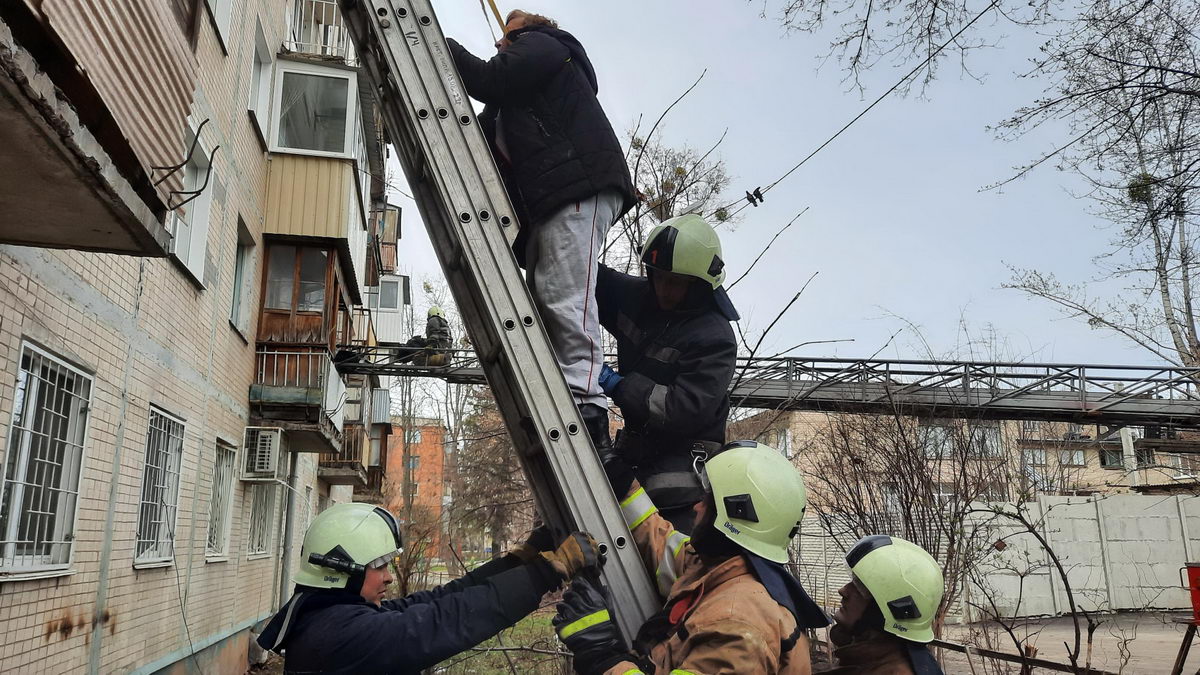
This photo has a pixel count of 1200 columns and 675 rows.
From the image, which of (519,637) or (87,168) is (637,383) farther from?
(519,637)

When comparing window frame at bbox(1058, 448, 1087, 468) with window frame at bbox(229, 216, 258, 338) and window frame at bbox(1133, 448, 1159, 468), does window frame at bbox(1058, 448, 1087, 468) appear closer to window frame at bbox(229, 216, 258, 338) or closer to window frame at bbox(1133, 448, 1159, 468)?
window frame at bbox(1133, 448, 1159, 468)

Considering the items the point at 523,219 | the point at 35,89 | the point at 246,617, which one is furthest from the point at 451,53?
the point at 246,617

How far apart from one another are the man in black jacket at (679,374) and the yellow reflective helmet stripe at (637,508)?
25cm

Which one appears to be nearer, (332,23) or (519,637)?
(519,637)

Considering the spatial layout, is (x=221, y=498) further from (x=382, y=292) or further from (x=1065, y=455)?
(x=1065, y=455)

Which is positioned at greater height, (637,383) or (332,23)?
(332,23)

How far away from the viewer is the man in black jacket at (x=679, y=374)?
10.4 ft

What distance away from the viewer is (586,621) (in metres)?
2.61

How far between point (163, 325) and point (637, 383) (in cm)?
698

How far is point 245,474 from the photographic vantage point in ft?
41.2

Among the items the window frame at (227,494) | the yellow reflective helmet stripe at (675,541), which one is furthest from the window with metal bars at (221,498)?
the yellow reflective helmet stripe at (675,541)

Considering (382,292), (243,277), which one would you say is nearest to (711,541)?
(243,277)

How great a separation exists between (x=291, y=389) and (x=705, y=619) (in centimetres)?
1144

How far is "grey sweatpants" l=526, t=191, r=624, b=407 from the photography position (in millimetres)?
3006
